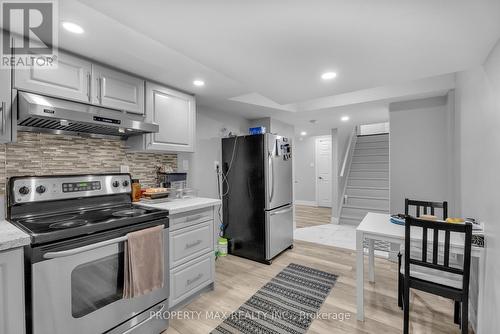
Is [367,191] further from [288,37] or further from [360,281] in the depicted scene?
[288,37]

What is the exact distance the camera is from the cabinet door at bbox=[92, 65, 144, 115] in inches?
72.4

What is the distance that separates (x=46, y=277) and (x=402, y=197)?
12.4 feet

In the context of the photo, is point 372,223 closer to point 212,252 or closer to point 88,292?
point 212,252

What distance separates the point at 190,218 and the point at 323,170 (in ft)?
19.7

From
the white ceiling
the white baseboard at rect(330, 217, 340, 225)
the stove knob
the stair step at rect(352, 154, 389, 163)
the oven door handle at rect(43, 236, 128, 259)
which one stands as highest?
the white ceiling

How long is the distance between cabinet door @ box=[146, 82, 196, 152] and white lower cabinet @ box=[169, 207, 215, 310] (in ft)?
2.50

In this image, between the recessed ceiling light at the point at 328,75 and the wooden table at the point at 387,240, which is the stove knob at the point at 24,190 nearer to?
the recessed ceiling light at the point at 328,75

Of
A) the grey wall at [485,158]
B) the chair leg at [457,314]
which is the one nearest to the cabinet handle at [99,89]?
the grey wall at [485,158]

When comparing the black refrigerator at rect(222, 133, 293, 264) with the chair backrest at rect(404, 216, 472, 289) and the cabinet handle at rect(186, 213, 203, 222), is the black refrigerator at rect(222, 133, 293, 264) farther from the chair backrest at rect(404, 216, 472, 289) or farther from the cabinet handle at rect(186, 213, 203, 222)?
the chair backrest at rect(404, 216, 472, 289)

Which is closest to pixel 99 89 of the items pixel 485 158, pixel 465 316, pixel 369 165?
pixel 485 158

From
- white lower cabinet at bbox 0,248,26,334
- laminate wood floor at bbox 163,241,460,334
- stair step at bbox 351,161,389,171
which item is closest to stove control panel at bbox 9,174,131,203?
white lower cabinet at bbox 0,248,26,334

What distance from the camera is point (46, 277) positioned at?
1250 millimetres

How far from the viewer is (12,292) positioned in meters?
1.16

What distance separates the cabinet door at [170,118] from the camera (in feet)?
7.26
